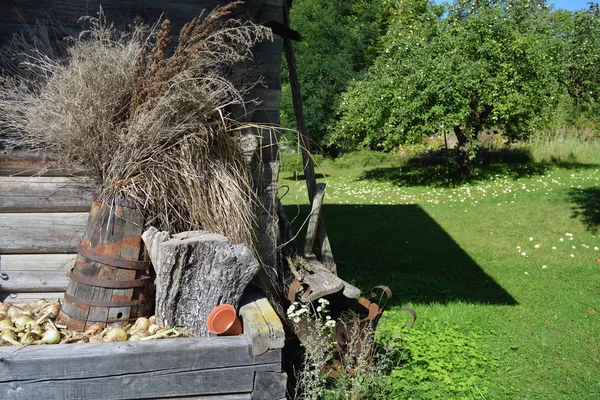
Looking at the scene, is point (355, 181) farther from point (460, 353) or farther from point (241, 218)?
point (241, 218)

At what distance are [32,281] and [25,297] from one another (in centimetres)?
12

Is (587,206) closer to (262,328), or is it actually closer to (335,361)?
(335,361)

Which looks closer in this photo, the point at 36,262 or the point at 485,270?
the point at 36,262

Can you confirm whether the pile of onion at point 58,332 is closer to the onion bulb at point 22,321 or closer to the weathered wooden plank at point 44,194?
the onion bulb at point 22,321

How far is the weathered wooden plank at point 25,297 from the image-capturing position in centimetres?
373

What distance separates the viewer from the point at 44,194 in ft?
11.8

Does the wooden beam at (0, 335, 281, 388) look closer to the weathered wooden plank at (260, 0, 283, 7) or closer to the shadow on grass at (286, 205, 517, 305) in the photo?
the weathered wooden plank at (260, 0, 283, 7)

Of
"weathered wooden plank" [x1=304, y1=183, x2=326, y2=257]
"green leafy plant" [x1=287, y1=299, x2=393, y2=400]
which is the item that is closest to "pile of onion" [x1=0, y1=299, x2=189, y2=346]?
"green leafy plant" [x1=287, y1=299, x2=393, y2=400]

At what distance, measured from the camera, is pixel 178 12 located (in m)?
4.20

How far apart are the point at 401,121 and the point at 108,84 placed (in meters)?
10.9

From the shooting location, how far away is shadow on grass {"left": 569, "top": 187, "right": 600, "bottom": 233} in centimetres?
994

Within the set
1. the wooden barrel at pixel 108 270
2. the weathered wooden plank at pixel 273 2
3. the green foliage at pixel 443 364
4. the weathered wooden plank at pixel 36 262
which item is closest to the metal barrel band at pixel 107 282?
the wooden barrel at pixel 108 270

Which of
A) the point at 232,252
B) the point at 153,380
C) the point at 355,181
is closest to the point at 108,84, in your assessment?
the point at 232,252

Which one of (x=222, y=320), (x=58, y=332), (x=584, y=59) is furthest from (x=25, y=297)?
(x=584, y=59)
